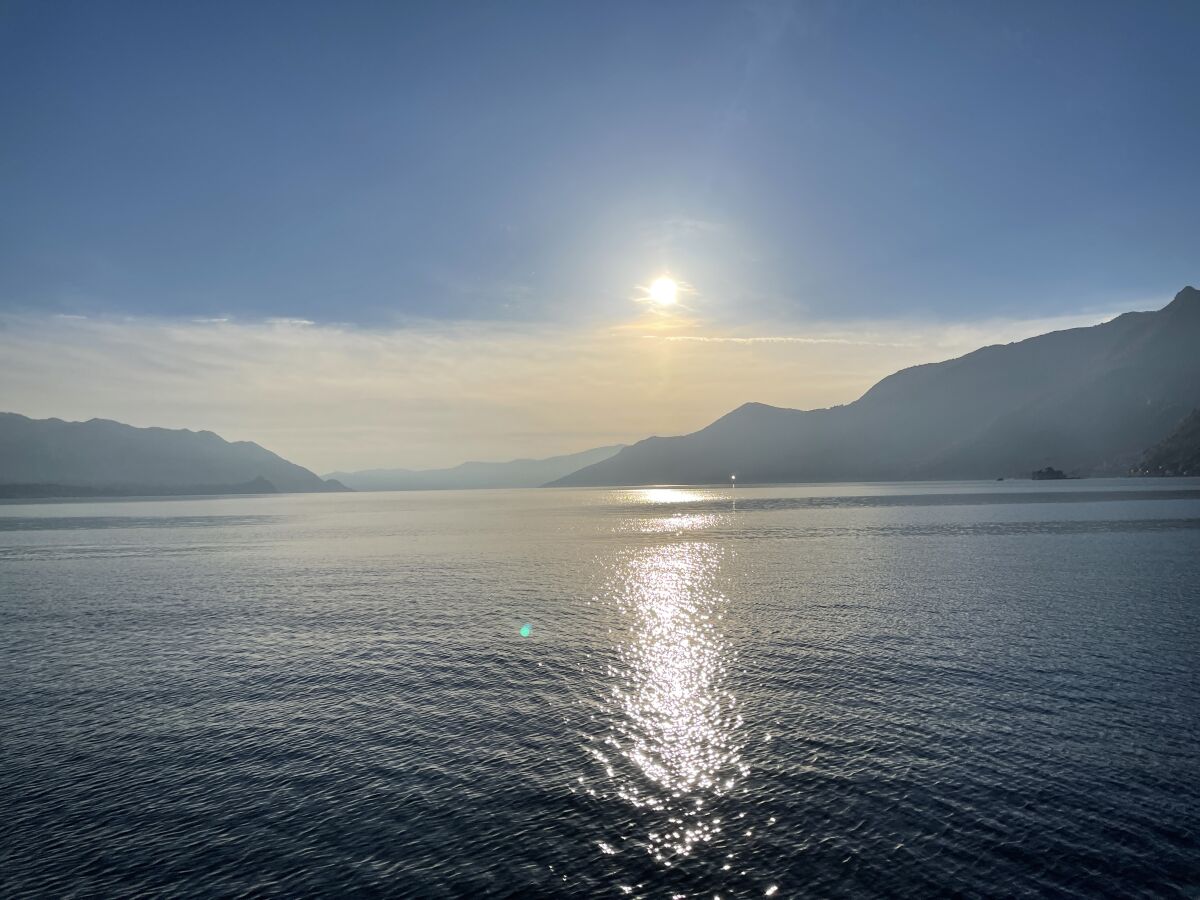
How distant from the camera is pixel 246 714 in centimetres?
3631

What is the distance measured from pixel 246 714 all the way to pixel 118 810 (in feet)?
35.1

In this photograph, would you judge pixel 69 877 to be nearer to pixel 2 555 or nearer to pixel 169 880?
pixel 169 880

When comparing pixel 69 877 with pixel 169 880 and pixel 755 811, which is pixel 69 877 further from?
pixel 755 811

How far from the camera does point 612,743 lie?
31.5 metres

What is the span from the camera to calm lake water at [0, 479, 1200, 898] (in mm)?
21625

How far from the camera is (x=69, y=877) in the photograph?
21.3 meters

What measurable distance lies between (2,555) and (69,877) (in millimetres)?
141183

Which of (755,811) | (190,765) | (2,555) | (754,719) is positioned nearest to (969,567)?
(754,719)

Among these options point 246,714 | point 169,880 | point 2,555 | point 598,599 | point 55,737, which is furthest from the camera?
point 2,555

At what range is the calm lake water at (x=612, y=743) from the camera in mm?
21625

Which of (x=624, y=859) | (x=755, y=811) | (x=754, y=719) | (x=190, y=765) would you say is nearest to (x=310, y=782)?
(x=190, y=765)

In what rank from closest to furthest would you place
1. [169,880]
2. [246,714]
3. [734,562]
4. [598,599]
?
[169,880], [246,714], [598,599], [734,562]

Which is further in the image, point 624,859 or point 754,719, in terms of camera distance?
point 754,719

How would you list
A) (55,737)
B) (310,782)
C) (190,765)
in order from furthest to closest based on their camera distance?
(55,737)
(190,765)
(310,782)
